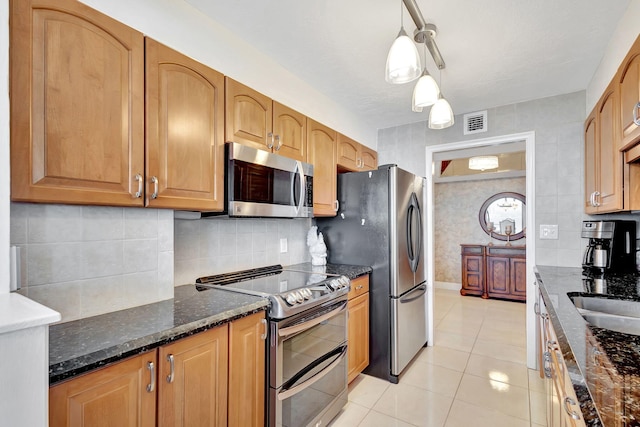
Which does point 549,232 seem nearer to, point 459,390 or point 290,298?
point 459,390

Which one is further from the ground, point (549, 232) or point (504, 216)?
point (504, 216)

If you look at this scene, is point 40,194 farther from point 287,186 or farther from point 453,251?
point 453,251

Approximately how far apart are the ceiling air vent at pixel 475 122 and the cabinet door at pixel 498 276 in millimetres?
2876

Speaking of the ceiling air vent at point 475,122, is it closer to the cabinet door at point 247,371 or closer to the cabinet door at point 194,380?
the cabinet door at point 247,371

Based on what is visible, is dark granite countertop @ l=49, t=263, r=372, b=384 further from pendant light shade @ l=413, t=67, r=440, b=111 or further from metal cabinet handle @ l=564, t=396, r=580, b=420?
pendant light shade @ l=413, t=67, r=440, b=111

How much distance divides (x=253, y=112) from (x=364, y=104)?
4.62 feet

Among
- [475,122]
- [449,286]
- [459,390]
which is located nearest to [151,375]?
[459,390]

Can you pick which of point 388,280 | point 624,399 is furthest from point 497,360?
point 624,399

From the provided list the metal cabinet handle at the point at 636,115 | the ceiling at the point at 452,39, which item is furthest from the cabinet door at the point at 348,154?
the metal cabinet handle at the point at 636,115

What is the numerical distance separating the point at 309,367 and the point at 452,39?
6.97 ft

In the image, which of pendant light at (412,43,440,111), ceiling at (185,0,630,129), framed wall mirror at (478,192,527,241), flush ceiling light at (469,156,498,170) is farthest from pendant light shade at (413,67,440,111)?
framed wall mirror at (478,192,527,241)

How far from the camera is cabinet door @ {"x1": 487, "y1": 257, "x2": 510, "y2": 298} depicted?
499 cm

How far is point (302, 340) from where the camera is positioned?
174 centimetres

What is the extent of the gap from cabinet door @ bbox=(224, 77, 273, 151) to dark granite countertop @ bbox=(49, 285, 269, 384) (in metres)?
0.88
